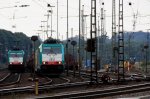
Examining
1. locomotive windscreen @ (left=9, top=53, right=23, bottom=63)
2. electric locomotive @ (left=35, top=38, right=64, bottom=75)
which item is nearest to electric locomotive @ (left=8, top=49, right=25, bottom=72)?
locomotive windscreen @ (left=9, top=53, right=23, bottom=63)

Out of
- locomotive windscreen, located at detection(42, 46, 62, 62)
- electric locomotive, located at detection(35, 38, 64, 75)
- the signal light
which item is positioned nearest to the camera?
the signal light

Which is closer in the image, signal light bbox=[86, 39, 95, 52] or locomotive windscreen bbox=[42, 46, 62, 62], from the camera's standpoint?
signal light bbox=[86, 39, 95, 52]

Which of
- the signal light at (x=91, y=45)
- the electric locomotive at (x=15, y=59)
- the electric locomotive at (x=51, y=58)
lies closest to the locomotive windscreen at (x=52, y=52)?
the electric locomotive at (x=51, y=58)

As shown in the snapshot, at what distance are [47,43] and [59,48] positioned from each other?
140 cm

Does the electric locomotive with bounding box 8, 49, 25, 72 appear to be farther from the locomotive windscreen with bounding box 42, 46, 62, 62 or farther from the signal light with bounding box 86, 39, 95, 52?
the signal light with bounding box 86, 39, 95, 52

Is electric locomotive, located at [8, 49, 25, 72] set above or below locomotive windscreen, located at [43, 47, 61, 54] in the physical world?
below

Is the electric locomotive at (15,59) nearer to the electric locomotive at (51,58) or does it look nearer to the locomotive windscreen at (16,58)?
the locomotive windscreen at (16,58)

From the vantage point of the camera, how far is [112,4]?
199ft

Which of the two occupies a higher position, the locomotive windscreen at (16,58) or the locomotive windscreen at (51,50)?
the locomotive windscreen at (51,50)

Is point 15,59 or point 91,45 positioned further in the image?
point 15,59

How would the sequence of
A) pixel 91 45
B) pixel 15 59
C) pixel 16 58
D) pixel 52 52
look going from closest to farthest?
pixel 91 45 → pixel 52 52 → pixel 16 58 → pixel 15 59

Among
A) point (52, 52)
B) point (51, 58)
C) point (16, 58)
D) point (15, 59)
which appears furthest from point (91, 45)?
point (15, 59)

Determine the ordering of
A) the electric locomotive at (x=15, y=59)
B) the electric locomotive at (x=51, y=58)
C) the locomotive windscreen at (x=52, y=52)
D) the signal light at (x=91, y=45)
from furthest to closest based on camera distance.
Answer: the electric locomotive at (x=15, y=59) → the locomotive windscreen at (x=52, y=52) → the electric locomotive at (x=51, y=58) → the signal light at (x=91, y=45)

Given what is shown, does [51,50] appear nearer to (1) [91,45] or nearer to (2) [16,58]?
(1) [91,45]
